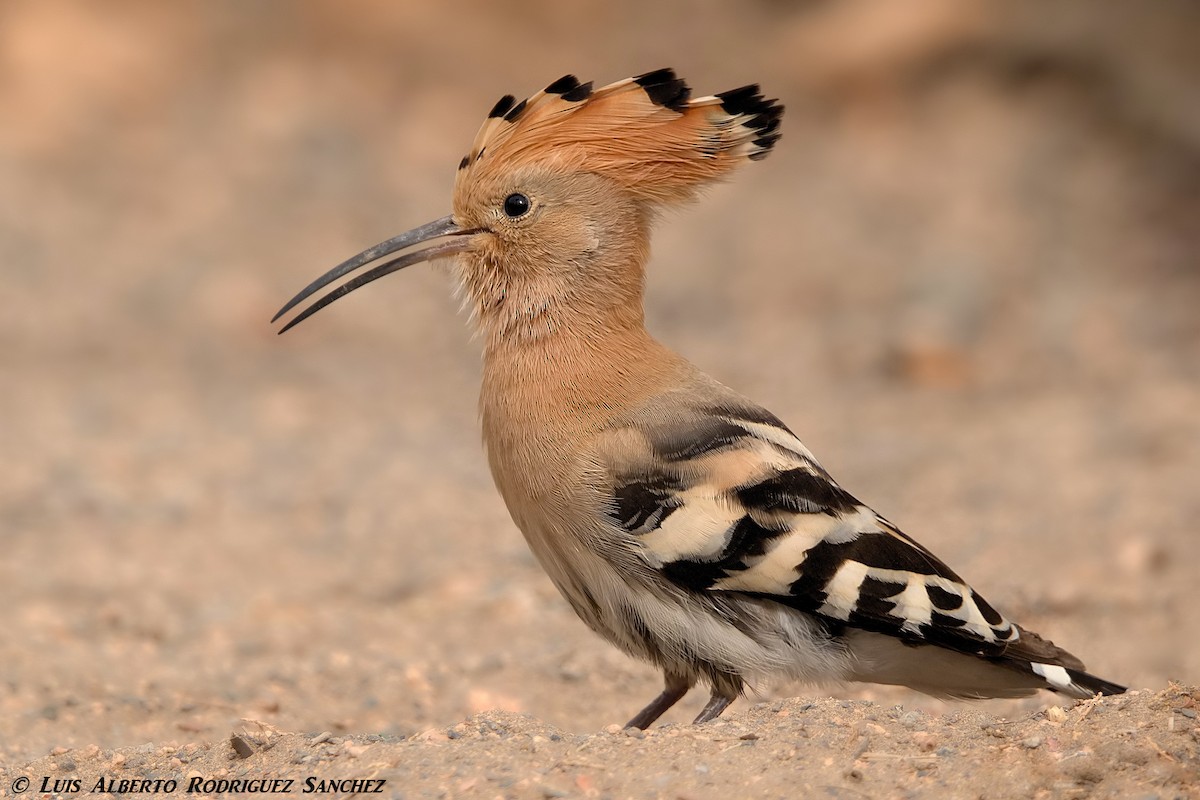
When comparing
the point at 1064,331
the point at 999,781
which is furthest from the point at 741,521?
the point at 1064,331

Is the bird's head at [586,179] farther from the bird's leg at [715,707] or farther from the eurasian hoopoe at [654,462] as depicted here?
the bird's leg at [715,707]

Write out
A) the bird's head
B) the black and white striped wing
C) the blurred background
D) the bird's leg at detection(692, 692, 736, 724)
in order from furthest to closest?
the blurred background, the bird's head, the bird's leg at detection(692, 692, 736, 724), the black and white striped wing

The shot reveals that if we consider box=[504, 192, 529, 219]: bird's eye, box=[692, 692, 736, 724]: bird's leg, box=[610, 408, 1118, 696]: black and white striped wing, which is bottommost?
box=[692, 692, 736, 724]: bird's leg

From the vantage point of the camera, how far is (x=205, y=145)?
928cm

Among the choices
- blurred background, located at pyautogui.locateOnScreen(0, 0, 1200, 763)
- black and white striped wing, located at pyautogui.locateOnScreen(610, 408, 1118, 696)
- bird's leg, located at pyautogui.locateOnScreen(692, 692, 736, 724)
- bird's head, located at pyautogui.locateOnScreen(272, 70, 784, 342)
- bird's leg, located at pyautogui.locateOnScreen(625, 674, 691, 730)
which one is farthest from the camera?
blurred background, located at pyautogui.locateOnScreen(0, 0, 1200, 763)

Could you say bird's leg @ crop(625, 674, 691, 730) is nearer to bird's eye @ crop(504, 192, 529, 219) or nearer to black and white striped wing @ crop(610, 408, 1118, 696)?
black and white striped wing @ crop(610, 408, 1118, 696)

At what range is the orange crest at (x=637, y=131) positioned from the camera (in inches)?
138

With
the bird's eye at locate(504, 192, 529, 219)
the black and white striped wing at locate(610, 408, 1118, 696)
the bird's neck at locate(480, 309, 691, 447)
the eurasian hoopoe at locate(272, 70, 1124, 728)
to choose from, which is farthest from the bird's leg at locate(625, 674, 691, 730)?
the bird's eye at locate(504, 192, 529, 219)

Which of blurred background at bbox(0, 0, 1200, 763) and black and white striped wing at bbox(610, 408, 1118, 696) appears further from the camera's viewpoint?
blurred background at bbox(0, 0, 1200, 763)

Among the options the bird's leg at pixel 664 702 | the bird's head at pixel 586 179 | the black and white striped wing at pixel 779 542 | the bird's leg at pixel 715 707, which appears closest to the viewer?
the black and white striped wing at pixel 779 542

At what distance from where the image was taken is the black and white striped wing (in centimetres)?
306

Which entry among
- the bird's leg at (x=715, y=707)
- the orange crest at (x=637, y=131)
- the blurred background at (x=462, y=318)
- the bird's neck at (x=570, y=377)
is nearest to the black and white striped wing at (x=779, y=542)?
the bird's neck at (x=570, y=377)

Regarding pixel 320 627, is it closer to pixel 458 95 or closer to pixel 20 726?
pixel 20 726

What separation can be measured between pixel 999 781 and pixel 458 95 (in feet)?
25.1
